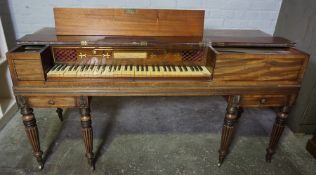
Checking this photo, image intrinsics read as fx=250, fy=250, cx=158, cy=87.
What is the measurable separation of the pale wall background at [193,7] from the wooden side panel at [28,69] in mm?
1281

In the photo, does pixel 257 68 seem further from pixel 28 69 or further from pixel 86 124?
pixel 28 69

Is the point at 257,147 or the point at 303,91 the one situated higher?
the point at 303,91

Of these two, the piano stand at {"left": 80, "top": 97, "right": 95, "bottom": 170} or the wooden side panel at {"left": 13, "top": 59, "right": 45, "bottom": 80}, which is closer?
the wooden side panel at {"left": 13, "top": 59, "right": 45, "bottom": 80}

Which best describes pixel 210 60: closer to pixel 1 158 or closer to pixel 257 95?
pixel 257 95

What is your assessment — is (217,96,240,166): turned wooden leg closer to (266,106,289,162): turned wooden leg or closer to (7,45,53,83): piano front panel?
(266,106,289,162): turned wooden leg

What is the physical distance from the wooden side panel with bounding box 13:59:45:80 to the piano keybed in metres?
0.06

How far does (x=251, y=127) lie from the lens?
2.61 m

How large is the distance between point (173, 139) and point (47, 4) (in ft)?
6.13

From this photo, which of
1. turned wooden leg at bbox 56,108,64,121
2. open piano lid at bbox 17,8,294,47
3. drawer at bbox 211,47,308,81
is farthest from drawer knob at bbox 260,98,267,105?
turned wooden leg at bbox 56,108,64,121

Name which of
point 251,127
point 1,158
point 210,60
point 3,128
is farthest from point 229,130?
point 3,128

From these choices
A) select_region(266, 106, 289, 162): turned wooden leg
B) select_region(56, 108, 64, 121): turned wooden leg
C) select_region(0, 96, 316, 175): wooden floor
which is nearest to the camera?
select_region(266, 106, 289, 162): turned wooden leg

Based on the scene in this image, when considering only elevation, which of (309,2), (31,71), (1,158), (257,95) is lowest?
(1,158)

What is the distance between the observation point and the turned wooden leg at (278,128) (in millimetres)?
1862

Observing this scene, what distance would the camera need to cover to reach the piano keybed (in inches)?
63.2
